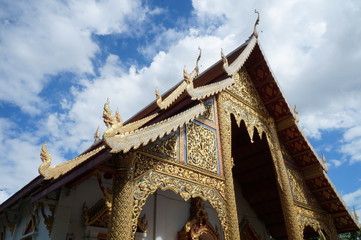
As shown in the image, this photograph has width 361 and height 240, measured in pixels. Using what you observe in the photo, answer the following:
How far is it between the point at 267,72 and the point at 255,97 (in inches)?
26.3

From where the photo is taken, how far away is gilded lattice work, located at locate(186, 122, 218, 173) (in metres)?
4.67

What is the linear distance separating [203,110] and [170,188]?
150cm

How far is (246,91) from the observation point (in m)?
6.91

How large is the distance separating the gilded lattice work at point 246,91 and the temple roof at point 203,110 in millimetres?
176

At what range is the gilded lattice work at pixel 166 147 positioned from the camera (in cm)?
408

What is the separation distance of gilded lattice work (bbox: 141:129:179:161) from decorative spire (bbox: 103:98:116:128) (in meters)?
0.72

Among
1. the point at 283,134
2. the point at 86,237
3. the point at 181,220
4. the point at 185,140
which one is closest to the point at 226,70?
the point at 185,140

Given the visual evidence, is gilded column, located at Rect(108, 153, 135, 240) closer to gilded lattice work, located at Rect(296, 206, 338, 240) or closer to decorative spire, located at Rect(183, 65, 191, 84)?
decorative spire, located at Rect(183, 65, 191, 84)

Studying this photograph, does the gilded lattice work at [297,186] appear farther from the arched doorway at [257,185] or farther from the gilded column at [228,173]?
the gilded column at [228,173]

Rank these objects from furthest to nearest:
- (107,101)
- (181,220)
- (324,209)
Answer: (324,209)
(181,220)
(107,101)

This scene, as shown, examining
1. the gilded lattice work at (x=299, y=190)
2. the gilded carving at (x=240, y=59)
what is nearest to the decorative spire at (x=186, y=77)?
the gilded carving at (x=240, y=59)

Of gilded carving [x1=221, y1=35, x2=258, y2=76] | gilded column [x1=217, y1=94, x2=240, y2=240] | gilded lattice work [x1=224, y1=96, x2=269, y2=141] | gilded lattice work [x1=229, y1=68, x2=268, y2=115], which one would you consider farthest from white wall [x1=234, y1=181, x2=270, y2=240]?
gilded carving [x1=221, y1=35, x2=258, y2=76]

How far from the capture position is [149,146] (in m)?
4.07

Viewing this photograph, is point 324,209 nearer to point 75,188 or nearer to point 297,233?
point 297,233
